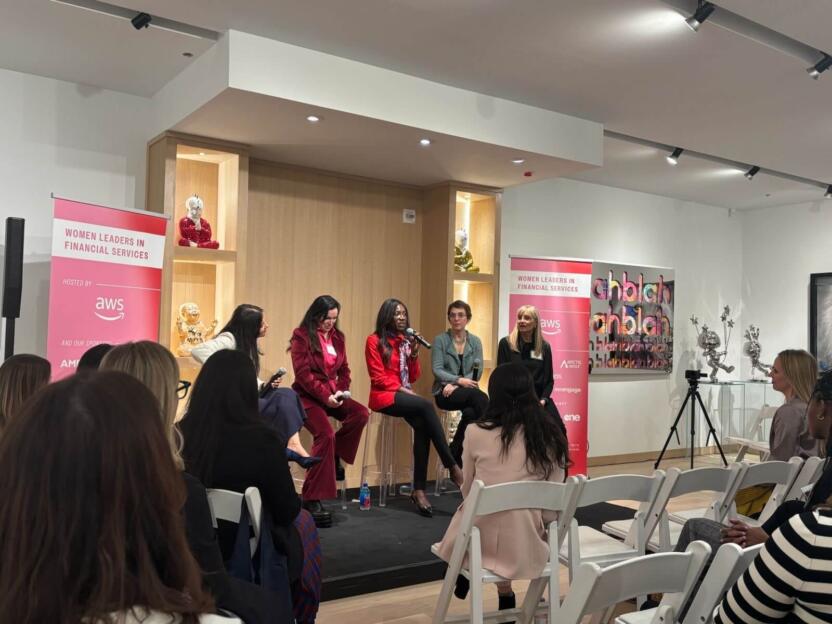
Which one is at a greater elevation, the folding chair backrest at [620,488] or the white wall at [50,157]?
the white wall at [50,157]

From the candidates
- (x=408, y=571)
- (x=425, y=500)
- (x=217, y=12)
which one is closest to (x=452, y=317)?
(x=425, y=500)

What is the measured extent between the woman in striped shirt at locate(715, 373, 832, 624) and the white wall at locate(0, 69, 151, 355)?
14.5 feet

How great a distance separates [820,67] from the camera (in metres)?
4.11

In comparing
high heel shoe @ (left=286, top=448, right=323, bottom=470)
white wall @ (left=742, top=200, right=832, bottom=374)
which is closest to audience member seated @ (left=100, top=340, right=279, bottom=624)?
high heel shoe @ (left=286, top=448, right=323, bottom=470)

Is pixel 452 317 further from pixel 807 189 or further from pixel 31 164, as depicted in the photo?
pixel 807 189

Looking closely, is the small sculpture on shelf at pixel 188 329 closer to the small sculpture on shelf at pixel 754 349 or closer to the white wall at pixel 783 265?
the small sculpture on shelf at pixel 754 349

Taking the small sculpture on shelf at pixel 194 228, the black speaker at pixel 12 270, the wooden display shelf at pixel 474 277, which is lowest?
the black speaker at pixel 12 270

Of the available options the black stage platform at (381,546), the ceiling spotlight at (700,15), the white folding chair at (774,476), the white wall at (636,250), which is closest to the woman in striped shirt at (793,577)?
the white folding chair at (774,476)

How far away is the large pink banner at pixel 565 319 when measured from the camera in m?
6.48

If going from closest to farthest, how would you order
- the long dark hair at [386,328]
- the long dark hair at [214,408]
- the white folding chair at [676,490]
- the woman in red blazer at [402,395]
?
the long dark hair at [214,408] < the white folding chair at [676,490] < the woman in red blazer at [402,395] < the long dark hair at [386,328]

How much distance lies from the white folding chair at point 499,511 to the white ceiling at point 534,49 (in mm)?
2336

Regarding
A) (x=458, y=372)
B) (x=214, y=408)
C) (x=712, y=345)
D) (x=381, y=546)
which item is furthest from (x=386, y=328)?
(x=712, y=345)

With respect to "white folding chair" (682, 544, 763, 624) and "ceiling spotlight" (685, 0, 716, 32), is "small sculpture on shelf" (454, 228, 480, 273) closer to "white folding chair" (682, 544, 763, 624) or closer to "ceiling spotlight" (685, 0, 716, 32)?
"ceiling spotlight" (685, 0, 716, 32)

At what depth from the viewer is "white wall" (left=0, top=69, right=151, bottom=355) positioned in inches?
178
